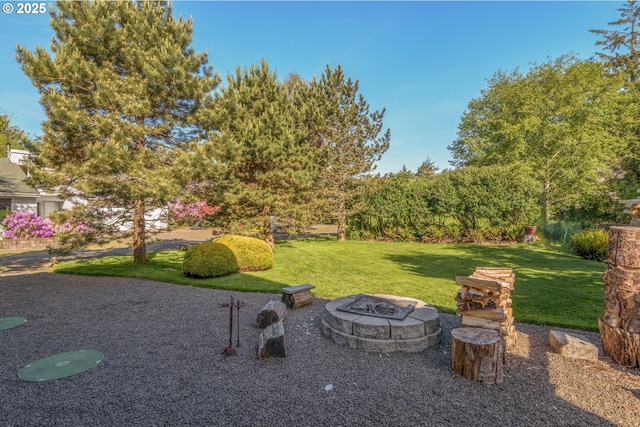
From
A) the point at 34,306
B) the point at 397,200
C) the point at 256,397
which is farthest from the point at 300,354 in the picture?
the point at 397,200

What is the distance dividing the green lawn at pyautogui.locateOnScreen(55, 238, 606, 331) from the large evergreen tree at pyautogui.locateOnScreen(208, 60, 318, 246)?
84.7 inches

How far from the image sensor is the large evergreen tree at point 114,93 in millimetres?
7520

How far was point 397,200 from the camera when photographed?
18297 mm

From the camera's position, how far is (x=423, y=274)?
9234 mm

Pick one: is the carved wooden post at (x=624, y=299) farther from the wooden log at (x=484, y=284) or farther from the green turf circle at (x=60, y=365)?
the green turf circle at (x=60, y=365)

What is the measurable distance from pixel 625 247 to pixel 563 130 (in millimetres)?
20428

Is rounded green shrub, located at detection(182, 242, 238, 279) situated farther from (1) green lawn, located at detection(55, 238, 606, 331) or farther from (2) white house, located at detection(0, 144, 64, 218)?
(2) white house, located at detection(0, 144, 64, 218)

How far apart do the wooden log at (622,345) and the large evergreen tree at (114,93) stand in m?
9.04

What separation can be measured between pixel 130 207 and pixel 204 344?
6854 millimetres

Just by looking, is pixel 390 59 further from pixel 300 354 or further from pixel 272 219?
pixel 300 354

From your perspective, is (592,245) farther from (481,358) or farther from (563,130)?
(563,130)

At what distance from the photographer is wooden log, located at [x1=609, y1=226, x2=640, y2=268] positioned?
3.64m

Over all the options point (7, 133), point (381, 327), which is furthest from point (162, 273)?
point (7, 133)

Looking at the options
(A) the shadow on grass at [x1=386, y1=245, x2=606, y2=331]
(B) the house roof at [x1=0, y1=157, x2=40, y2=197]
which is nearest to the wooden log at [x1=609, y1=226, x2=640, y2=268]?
(A) the shadow on grass at [x1=386, y1=245, x2=606, y2=331]
